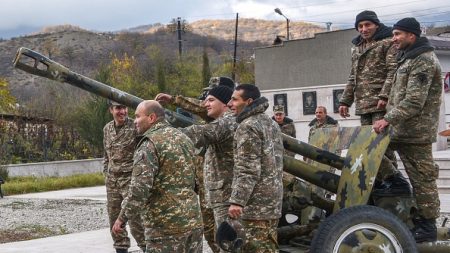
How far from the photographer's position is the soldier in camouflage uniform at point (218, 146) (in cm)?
677

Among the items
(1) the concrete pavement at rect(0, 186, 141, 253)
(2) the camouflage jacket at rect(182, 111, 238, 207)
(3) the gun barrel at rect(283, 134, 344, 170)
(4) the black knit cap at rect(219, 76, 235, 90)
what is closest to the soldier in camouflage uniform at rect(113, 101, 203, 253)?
(2) the camouflage jacket at rect(182, 111, 238, 207)

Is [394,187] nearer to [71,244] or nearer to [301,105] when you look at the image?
[71,244]

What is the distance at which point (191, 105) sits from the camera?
7516mm

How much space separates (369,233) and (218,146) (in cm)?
151

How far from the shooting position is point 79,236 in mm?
11547

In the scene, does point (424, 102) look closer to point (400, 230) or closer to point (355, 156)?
point (355, 156)

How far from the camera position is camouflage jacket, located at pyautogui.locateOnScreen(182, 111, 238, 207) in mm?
6750

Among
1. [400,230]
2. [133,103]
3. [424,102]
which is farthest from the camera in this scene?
[133,103]

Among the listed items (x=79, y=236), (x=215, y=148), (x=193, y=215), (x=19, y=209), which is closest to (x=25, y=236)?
(x=79, y=236)

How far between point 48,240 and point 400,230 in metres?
6.27

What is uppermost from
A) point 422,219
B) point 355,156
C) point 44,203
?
point 355,156

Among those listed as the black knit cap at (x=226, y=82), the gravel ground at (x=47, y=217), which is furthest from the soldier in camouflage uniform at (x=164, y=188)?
the gravel ground at (x=47, y=217)

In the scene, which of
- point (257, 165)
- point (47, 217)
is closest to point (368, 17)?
point (257, 165)

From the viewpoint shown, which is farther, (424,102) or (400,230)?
(424,102)
